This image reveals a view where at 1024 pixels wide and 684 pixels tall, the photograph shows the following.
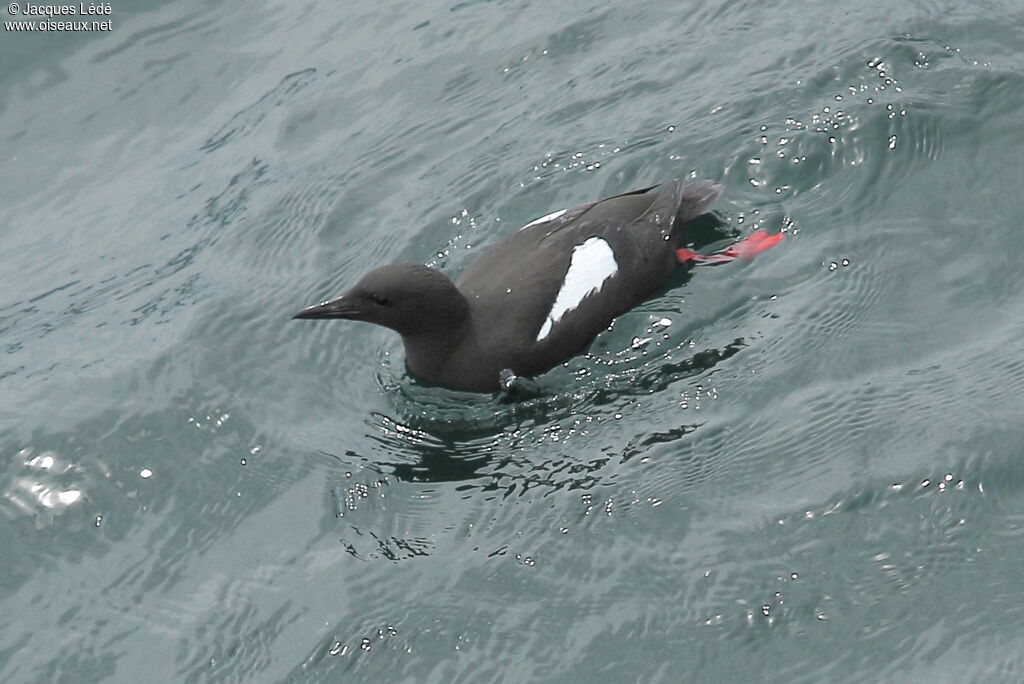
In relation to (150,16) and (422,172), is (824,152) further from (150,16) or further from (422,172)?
(150,16)

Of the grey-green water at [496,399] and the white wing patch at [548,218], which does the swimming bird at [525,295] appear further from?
the grey-green water at [496,399]

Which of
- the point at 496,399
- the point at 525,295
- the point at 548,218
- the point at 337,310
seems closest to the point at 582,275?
the point at 525,295

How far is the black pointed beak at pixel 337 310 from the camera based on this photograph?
21.5 ft

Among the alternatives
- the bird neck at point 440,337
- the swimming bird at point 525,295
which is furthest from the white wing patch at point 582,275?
the bird neck at point 440,337

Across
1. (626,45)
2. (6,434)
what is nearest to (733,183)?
(626,45)

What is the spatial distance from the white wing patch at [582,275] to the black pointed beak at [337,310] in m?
0.87

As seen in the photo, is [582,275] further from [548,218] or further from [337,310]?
[337,310]

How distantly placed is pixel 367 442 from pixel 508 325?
0.86 meters

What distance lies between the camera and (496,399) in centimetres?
680

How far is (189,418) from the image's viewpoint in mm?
6996

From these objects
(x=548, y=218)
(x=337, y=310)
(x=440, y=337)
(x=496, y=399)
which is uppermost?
(x=337, y=310)

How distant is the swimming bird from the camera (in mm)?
6746

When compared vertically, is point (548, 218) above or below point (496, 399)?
above

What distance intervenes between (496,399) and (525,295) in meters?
0.51
